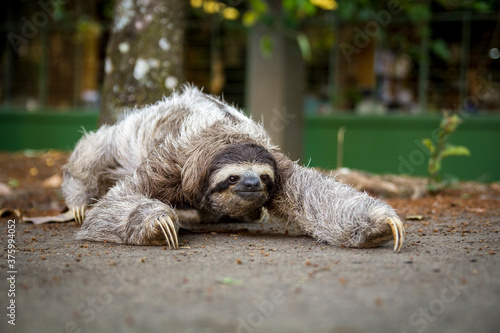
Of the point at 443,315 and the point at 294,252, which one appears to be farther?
the point at 294,252

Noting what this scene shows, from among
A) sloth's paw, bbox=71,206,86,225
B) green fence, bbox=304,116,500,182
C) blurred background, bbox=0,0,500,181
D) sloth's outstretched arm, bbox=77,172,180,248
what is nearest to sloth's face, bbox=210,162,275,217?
sloth's outstretched arm, bbox=77,172,180,248

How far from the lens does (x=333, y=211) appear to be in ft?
14.9

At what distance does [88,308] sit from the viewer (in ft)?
9.02

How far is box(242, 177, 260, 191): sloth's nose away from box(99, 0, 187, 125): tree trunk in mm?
2879

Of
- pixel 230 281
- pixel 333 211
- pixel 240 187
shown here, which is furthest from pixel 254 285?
pixel 333 211

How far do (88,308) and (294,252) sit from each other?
1.77 m

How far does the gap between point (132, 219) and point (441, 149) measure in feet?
15.5

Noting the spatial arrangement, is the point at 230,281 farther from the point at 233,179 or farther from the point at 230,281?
the point at 233,179

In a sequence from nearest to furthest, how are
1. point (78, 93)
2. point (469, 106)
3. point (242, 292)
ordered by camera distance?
point (242, 292), point (469, 106), point (78, 93)

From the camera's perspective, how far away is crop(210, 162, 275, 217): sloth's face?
450 cm

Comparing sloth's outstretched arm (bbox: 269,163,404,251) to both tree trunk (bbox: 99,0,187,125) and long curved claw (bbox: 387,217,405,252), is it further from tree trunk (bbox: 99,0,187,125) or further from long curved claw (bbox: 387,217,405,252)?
tree trunk (bbox: 99,0,187,125)

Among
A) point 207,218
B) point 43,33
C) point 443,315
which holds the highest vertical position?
point 43,33

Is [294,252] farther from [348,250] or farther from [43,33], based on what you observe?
[43,33]

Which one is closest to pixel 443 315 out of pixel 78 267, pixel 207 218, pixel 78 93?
pixel 78 267
